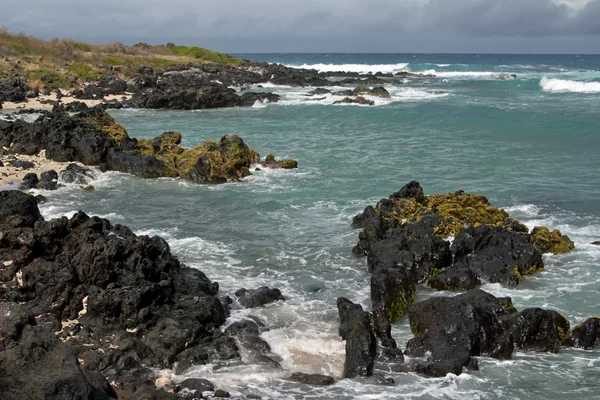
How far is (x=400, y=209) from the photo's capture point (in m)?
17.6

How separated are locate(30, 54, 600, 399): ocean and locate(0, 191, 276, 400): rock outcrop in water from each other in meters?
0.73

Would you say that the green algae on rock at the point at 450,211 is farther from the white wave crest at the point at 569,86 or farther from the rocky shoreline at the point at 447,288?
the white wave crest at the point at 569,86

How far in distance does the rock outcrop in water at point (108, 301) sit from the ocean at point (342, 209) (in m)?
0.73

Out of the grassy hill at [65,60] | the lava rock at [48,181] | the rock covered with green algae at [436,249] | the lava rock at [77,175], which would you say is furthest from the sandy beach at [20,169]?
the grassy hill at [65,60]

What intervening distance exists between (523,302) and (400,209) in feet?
17.7

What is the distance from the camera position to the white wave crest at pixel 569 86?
221ft

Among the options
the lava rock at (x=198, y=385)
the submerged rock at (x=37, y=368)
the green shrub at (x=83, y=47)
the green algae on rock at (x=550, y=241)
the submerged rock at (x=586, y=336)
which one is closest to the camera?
the submerged rock at (x=37, y=368)

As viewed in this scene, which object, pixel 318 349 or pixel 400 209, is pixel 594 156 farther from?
pixel 318 349

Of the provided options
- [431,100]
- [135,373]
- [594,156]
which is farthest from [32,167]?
[431,100]

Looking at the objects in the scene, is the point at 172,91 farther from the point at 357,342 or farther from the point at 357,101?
the point at 357,342

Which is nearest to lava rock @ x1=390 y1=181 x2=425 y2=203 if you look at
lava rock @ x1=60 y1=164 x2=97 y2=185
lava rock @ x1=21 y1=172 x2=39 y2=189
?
lava rock @ x1=60 y1=164 x2=97 y2=185

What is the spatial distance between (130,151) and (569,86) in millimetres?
60253

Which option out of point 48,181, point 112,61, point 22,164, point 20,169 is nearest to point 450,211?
point 48,181

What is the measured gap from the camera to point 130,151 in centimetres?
2580
